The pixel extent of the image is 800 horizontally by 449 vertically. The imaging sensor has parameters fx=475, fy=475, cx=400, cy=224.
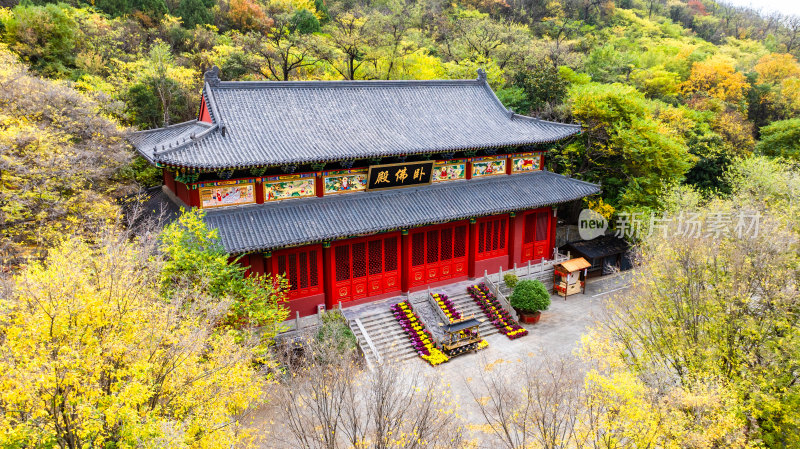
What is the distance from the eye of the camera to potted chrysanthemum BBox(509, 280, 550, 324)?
19125 millimetres

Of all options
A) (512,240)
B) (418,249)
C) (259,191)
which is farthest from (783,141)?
(259,191)

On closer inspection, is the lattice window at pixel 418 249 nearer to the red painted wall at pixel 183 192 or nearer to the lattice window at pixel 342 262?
the lattice window at pixel 342 262

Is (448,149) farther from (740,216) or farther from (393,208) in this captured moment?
(740,216)

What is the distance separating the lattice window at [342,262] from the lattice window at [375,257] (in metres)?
0.97

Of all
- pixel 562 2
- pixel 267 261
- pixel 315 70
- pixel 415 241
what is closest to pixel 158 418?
pixel 267 261

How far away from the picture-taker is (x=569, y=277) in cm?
2205

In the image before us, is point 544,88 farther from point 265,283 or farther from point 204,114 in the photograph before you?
point 265,283

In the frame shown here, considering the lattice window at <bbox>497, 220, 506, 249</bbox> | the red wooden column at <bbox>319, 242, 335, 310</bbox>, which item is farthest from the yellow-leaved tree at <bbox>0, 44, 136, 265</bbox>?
the lattice window at <bbox>497, 220, 506, 249</bbox>

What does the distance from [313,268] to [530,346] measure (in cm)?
862

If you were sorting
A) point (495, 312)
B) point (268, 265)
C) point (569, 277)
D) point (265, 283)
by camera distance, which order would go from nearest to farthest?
point (265, 283)
point (268, 265)
point (495, 312)
point (569, 277)

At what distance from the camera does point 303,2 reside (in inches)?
1889

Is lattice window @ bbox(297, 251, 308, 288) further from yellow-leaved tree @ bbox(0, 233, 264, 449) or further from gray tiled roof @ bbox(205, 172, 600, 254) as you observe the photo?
yellow-leaved tree @ bbox(0, 233, 264, 449)

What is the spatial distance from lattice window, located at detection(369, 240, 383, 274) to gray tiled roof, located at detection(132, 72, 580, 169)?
354 centimetres

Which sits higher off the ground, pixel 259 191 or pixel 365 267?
pixel 259 191
